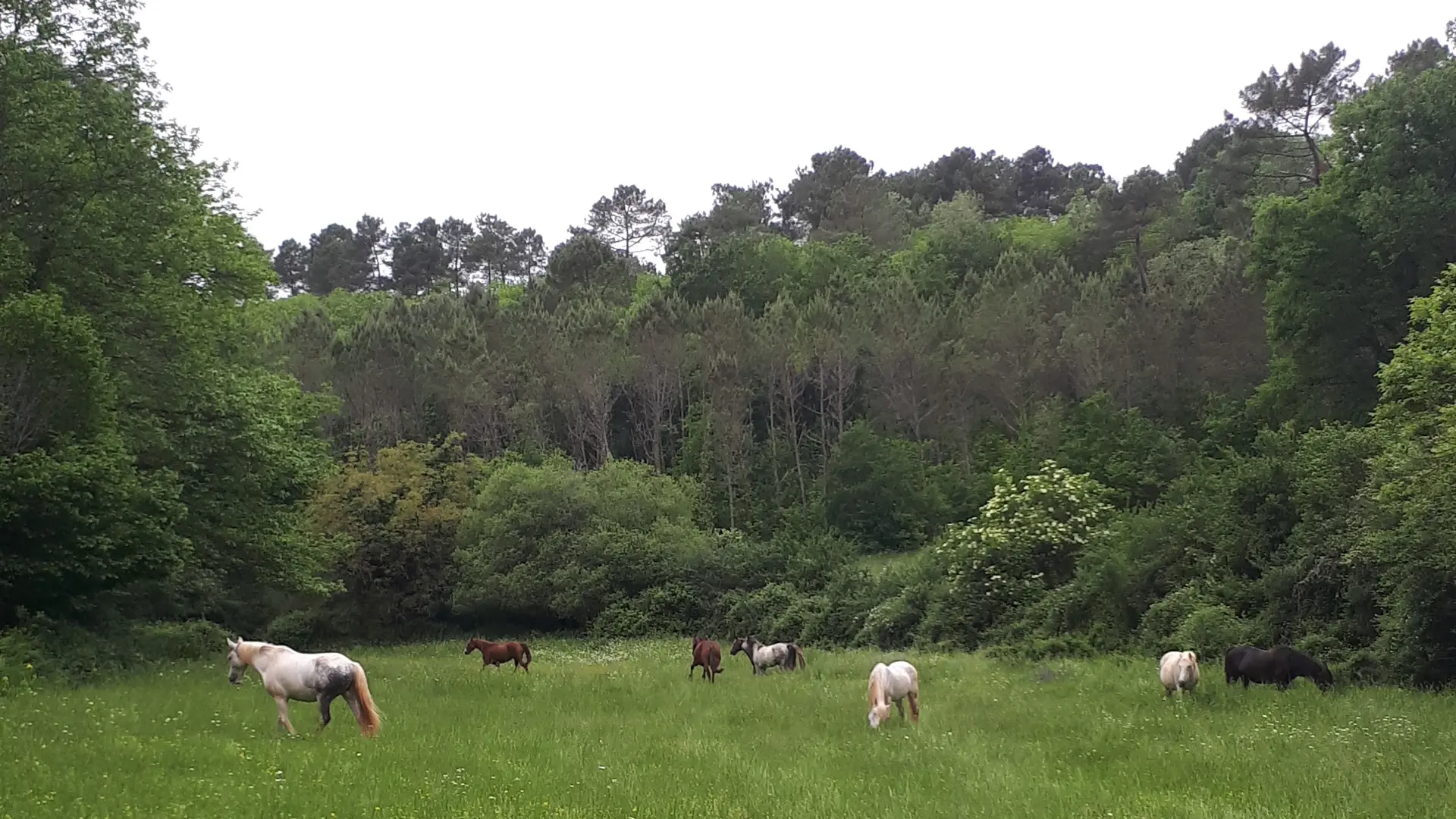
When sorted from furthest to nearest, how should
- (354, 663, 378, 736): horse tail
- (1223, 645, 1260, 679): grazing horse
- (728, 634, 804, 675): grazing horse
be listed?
(728, 634, 804, 675): grazing horse → (1223, 645, 1260, 679): grazing horse → (354, 663, 378, 736): horse tail

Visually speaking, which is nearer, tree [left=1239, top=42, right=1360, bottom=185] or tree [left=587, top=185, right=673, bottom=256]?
tree [left=1239, top=42, right=1360, bottom=185]

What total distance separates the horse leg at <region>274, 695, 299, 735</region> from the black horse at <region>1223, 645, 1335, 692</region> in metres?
14.4

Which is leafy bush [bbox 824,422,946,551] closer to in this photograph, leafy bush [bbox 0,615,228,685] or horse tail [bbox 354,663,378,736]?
leafy bush [bbox 0,615,228,685]

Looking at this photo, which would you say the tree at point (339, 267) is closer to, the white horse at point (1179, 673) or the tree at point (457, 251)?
the tree at point (457, 251)

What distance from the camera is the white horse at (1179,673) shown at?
1747 centimetres

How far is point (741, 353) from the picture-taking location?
61.1 m

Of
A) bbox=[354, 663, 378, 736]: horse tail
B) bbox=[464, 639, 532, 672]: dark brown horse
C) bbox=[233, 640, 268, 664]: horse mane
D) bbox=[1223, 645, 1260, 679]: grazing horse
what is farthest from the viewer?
bbox=[464, 639, 532, 672]: dark brown horse

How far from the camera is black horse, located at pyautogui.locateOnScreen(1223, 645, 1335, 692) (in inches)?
698

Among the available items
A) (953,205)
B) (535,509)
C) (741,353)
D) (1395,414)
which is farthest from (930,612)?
(953,205)

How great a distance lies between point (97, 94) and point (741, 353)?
3961 centimetres

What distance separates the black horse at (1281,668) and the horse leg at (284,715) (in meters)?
14.4

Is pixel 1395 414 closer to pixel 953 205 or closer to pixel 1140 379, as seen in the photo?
pixel 1140 379

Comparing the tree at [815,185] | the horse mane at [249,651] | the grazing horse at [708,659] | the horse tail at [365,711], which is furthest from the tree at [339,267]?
the horse tail at [365,711]

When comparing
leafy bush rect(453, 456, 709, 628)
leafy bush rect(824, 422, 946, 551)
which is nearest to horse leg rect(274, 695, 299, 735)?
leafy bush rect(453, 456, 709, 628)
